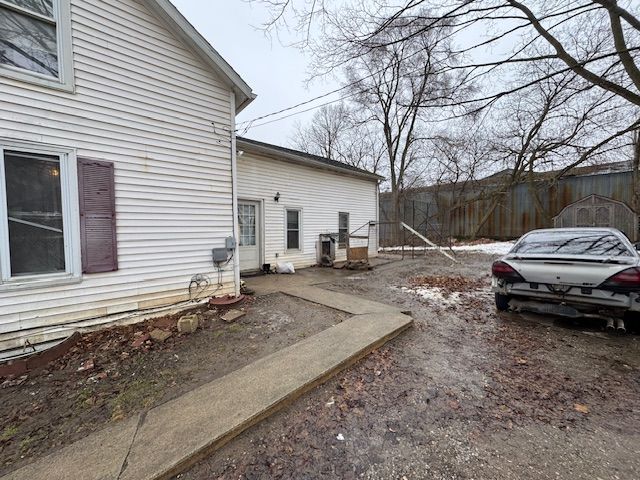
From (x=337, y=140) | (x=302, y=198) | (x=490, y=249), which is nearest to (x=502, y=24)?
(x=302, y=198)

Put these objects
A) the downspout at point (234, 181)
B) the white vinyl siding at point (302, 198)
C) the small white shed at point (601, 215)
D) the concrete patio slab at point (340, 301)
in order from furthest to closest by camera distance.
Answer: the small white shed at point (601, 215), the white vinyl siding at point (302, 198), the downspout at point (234, 181), the concrete patio slab at point (340, 301)

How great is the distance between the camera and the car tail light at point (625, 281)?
125 inches

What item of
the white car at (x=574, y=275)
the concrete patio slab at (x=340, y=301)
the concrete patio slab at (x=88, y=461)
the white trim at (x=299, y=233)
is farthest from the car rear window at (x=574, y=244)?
the white trim at (x=299, y=233)

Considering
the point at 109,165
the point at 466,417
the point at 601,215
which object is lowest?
the point at 466,417

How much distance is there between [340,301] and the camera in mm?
5094

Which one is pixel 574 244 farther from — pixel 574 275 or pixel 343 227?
pixel 343 227

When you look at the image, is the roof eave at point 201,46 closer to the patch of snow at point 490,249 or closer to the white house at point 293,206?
the white house at point 293,206

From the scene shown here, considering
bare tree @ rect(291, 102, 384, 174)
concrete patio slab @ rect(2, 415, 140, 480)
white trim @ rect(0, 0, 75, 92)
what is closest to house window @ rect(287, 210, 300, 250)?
white trim @ rect(0, 0, 75, 92)

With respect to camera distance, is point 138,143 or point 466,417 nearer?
point 466,417

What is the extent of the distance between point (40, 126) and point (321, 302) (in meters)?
4.67

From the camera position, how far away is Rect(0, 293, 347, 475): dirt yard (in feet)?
6.92

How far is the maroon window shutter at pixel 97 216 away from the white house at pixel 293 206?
365 centimetres

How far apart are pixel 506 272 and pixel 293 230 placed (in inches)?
239

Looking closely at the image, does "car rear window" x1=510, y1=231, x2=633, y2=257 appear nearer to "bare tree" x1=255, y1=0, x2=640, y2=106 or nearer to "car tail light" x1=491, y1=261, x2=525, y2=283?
"car tail light" x1=491, y1=261, x2=525, y2=283
